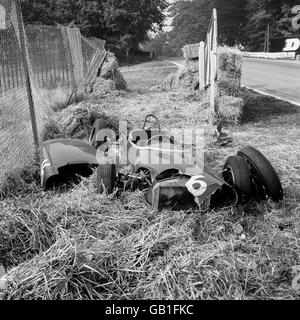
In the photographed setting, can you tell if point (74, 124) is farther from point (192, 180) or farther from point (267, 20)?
point (267, 20)

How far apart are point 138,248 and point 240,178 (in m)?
1.41

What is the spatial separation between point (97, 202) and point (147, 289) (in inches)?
60.5

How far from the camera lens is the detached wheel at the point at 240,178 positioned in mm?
4398

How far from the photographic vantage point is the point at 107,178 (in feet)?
15.4

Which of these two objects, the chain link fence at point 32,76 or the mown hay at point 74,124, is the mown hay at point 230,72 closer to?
the mown hay at point 74,124

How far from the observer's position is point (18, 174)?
5.39m

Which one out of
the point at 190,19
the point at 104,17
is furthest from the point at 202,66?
the point at 190,19

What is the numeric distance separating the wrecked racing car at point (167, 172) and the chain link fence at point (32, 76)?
1.74 ft

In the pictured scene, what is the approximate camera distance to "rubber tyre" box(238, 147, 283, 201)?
177 inches

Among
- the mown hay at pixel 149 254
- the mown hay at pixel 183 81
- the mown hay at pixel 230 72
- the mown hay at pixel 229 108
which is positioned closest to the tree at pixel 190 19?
the mown hay at pixel 183 81

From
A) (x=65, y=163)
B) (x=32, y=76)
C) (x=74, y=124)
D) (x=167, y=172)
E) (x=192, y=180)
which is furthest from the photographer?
(x=32, y=76)

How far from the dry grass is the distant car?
131 mm

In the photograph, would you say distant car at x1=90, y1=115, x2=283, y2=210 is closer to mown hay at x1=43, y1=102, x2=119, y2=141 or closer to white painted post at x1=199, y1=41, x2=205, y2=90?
mown hay at x1=43, y1=102, x2=119, y2=141
